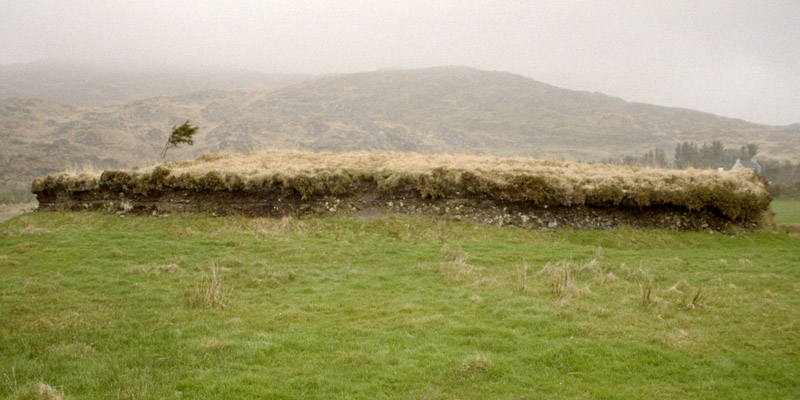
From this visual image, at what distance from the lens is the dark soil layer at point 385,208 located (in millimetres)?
20516

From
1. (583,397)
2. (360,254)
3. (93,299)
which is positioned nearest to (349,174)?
(360,254)

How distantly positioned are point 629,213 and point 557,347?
15.3m

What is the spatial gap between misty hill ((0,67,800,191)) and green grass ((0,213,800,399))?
58438mm

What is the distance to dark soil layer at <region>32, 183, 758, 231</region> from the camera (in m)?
20.5

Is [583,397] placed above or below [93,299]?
above

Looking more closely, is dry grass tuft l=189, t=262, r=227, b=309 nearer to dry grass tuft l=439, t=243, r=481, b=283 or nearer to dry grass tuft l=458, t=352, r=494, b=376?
dry grass tuft l=458, t=352, r=494, b=376

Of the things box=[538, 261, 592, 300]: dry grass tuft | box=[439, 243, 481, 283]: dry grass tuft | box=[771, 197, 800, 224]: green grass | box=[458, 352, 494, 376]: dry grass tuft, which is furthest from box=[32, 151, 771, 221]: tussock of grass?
box=[458, 352, 494, 376]: dry grass tuft

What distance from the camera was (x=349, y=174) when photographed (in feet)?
75.9

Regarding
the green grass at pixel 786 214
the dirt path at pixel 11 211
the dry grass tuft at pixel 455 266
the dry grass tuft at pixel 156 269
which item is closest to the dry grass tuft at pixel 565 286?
the dry grass tuft at pixel 455 266

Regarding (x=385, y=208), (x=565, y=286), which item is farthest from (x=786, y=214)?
(x=565, y=286)

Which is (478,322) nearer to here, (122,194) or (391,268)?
(391,268)

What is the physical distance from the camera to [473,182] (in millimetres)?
21781

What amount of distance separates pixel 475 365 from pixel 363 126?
5010 inches

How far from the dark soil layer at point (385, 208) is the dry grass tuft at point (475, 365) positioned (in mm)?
13976
